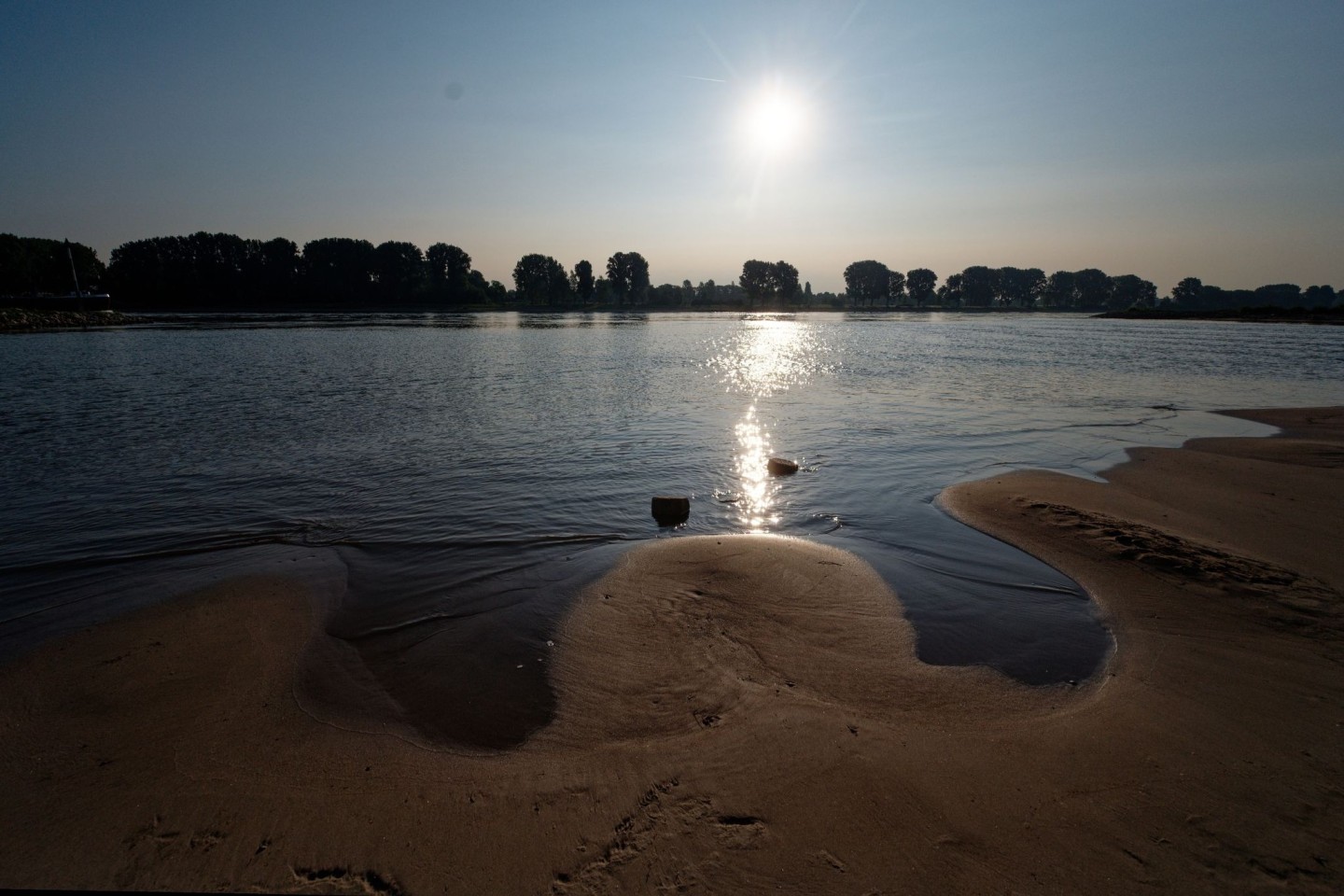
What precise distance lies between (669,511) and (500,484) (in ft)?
12.9

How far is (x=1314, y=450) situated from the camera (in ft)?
46.0

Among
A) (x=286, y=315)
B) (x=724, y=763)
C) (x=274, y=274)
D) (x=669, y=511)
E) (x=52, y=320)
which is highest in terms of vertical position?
(x=274, y=274)

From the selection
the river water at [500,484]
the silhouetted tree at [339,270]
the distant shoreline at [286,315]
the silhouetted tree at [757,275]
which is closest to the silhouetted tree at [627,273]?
the distant shoreline at [286,315]

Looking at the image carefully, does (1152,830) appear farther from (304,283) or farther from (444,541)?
(304,283)

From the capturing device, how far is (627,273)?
175 m

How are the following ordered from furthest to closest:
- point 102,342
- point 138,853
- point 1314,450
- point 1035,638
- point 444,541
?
1. point 102,342
2. point 1314,450
3. point 444,541
4. point 1035,638
5. point 138,853

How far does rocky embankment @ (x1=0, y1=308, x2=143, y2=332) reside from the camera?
6156 cm

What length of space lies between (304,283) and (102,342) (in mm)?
102451

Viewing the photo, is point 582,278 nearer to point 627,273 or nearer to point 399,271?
point 627,273

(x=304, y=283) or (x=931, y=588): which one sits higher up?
(x=304, y=283)

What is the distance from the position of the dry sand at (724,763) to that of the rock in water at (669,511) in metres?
2.61

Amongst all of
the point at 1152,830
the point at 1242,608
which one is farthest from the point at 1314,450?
the point at 1152,830

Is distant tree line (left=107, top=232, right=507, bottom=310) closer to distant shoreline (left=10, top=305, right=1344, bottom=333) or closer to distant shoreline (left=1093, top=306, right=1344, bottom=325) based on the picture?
distant shoreline (left=10, top=305, right=1344, bottom=333)

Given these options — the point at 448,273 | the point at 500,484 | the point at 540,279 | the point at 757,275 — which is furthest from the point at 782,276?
the point at 500,484
